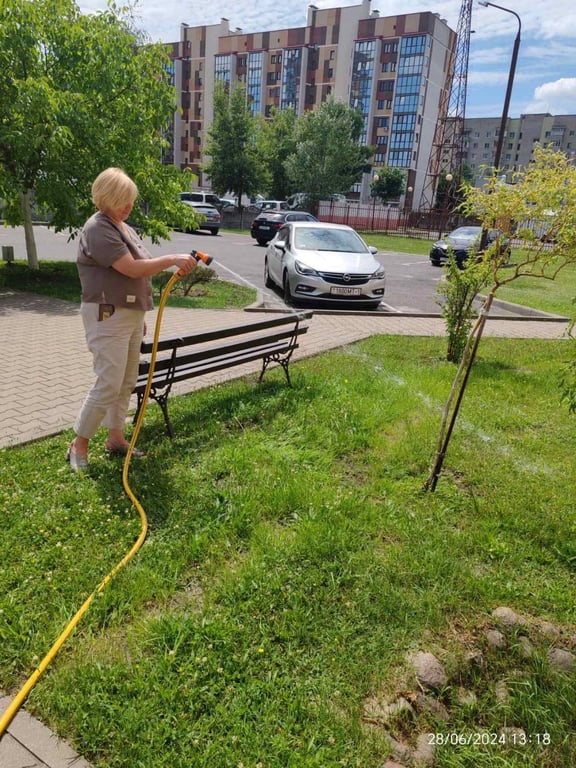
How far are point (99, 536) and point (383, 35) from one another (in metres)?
89.7

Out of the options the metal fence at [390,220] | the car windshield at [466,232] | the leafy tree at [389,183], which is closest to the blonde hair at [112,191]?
the car windshield at [466,232]

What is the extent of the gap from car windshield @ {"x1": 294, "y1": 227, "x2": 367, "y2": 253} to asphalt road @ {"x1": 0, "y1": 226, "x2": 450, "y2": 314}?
1278mm

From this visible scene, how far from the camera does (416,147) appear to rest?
79688 millimetres

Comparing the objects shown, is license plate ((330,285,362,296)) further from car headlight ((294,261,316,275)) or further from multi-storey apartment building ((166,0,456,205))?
multi-storey apartment building ((166,0,456,205))

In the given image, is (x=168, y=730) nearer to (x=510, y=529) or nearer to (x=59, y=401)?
(x=510, y=529)

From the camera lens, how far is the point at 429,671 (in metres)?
2.30

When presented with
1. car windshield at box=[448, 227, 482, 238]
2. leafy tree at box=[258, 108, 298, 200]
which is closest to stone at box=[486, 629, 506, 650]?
car windshield at box=[448, 227, 482, 238]

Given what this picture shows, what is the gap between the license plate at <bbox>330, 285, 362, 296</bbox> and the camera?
33.4 ft

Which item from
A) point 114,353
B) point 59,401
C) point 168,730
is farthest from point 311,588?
point 59,401

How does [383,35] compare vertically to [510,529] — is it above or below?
above

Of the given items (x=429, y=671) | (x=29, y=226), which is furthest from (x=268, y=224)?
(x=429, y=671)

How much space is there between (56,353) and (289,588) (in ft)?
16.2

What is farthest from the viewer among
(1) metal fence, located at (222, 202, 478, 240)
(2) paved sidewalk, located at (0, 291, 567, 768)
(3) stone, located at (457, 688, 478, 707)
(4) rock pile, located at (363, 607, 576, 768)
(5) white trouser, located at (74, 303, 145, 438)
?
(1) metal fence, located at (222, 202, 478, 240)

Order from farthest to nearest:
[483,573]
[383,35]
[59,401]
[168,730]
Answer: [383,35]
[59,401]
[483,573]
[168,730]
